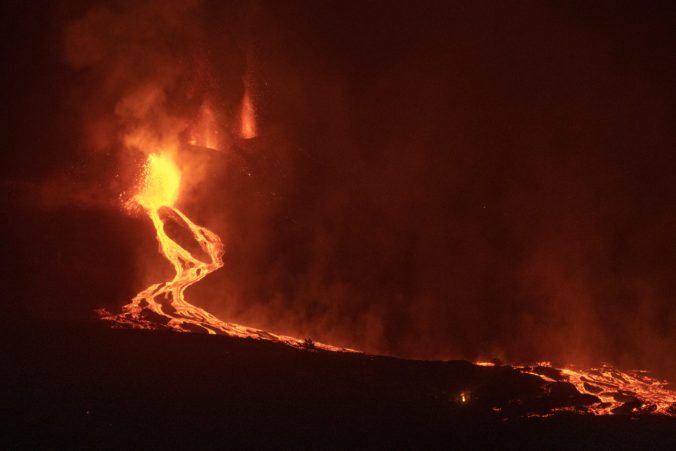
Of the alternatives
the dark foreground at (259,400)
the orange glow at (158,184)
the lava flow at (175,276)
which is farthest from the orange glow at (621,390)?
the orange glow at (158,184)

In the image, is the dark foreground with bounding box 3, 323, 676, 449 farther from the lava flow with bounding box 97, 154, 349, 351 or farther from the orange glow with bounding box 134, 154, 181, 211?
the orange glow with bounding box 134, 154, 181, 211

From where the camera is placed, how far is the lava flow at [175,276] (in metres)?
10.7

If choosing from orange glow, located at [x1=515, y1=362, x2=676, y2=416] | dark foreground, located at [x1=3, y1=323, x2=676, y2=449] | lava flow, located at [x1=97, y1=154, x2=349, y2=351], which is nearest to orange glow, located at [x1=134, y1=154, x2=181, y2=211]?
lava flow, located at [x1=97, y1=154, x2=349, y2=351]

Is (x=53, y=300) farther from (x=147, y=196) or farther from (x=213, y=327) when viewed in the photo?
(x=147, y=196)

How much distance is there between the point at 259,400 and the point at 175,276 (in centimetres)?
823

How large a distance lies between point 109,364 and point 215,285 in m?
6.85

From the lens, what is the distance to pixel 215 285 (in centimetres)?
1453

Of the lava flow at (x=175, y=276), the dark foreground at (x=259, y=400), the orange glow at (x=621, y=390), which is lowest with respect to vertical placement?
the dark foreground at (x=259, y=400)

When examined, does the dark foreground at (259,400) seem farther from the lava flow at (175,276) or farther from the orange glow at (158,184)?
the orange glow at (158,184)

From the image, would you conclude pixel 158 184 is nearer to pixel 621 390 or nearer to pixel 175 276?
pixel 175 276

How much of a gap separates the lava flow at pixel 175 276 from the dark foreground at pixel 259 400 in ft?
4.16

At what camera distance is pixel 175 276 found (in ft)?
47.4

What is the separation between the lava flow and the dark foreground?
1.27 m

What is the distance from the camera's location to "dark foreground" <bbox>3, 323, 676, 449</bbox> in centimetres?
594
